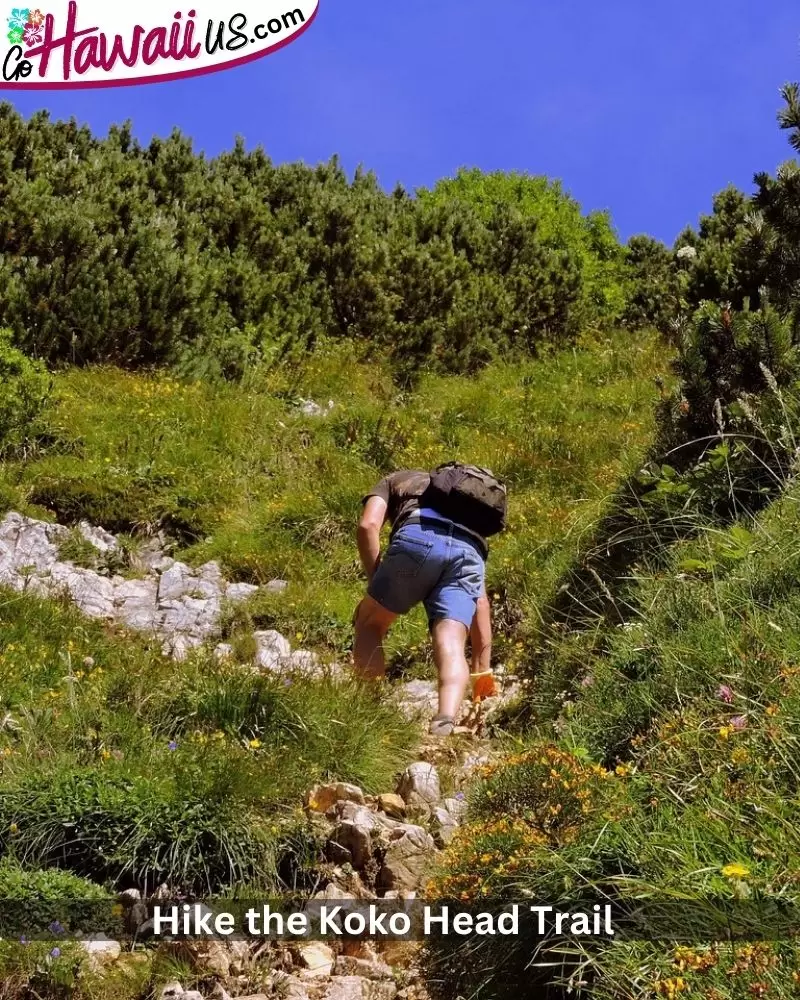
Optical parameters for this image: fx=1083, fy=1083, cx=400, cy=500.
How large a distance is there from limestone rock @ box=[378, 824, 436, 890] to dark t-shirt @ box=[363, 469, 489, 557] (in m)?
2.29

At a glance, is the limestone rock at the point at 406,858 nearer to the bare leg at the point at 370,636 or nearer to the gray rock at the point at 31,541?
the bare leg at the point at 370,636

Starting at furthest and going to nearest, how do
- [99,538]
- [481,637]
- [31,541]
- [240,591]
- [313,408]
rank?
1. [313,408]
2. [99,538]
3. [31,541]
4. [240,591]
5. [481,637]

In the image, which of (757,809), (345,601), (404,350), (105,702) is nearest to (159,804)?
(105,702)

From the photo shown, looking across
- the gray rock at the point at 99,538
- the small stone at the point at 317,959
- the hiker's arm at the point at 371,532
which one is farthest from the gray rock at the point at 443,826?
the gray rock at the point at 99,538

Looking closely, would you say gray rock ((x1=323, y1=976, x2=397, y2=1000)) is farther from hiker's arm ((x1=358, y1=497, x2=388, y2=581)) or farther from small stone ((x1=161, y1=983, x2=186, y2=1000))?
hiker's arm ((x1=358, y1=497, x2=388, y2=581))

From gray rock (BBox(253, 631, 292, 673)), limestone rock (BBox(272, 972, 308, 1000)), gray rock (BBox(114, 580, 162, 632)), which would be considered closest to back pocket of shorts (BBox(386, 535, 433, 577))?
gray rock (BBox(253, 631, 292, 673))

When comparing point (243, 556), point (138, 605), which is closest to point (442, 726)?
point (138, 605)

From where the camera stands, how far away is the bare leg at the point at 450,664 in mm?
6039

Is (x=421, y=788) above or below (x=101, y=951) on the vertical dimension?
above

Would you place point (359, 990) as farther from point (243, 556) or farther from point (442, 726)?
point (243, 556)

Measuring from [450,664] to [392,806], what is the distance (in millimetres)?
1213

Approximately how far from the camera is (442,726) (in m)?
5.93

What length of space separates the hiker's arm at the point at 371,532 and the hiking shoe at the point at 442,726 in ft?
3.54

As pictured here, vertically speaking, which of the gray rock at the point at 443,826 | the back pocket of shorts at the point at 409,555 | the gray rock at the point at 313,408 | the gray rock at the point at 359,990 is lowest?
the gray rock at the point at 359,990
